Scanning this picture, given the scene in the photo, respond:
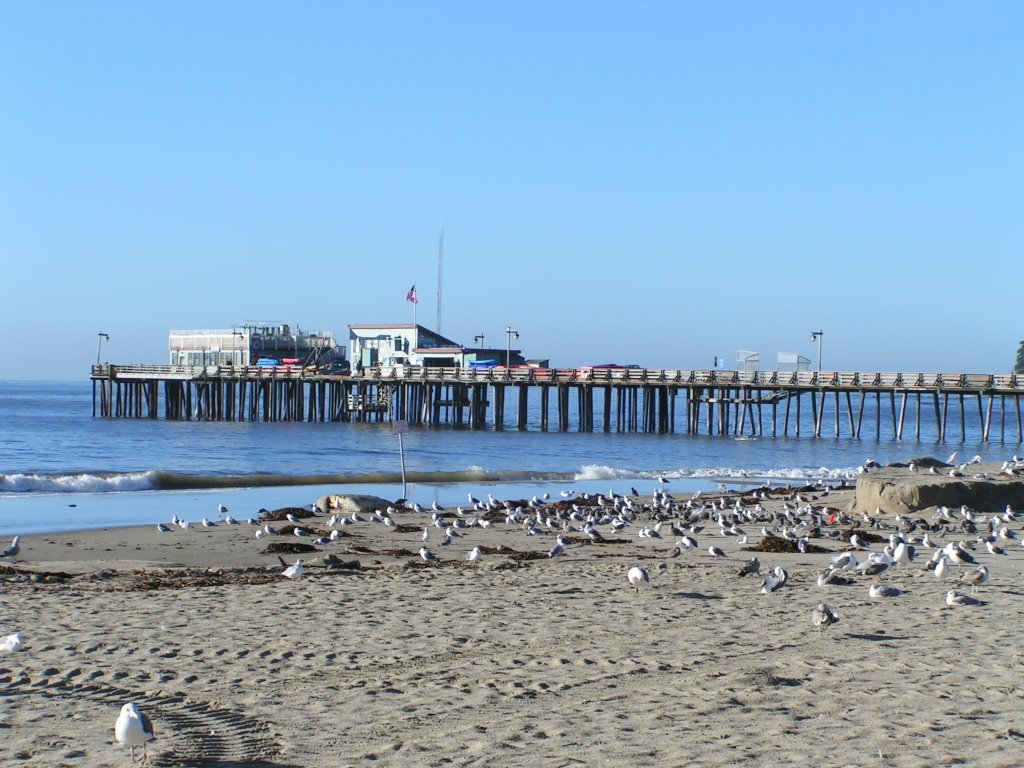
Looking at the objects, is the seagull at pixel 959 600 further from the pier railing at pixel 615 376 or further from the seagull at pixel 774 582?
the pier railing at pixel 615 376

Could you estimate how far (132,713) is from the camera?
20.1 ft

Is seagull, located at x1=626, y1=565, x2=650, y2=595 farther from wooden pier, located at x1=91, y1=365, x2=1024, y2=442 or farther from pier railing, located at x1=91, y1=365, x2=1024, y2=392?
pier railing, located at x1=91, y1=365, x2=1024, y2=392

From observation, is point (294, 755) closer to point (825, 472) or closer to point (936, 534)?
point (936, 534)

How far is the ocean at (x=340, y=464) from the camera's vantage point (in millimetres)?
26812

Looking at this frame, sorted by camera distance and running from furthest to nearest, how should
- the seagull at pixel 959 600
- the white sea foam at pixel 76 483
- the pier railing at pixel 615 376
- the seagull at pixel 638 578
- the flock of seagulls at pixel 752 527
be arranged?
the pier railing at pixel 615 376
the white sea foam at pixel 76 483
the flock of seagulls at pixel 752 527
the seagull at pixel 638 578
the seagull at pixel 959 600

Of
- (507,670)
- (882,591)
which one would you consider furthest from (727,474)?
(507,670)

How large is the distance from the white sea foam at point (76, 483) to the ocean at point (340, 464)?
5 cm

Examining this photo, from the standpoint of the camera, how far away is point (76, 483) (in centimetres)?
2989

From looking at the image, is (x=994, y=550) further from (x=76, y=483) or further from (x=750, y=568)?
(x=76, y=483)

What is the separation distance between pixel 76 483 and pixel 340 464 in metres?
10.4

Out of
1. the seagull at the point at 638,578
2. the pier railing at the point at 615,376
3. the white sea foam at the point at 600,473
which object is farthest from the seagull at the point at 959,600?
the pier railing at the point at 615,376

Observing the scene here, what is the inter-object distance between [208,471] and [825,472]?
60.3 feet

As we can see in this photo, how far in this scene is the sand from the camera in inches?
261

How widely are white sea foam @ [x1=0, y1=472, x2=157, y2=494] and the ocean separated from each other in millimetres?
48
